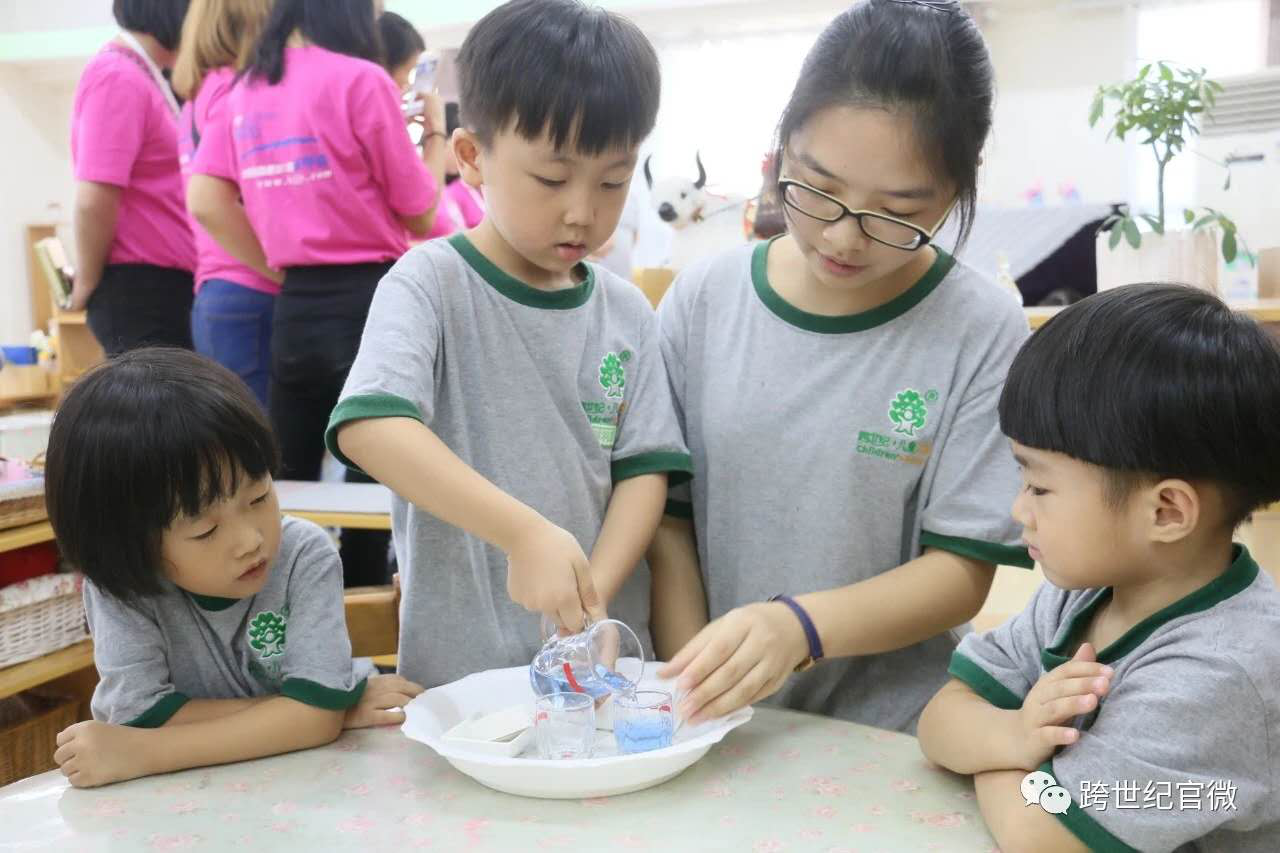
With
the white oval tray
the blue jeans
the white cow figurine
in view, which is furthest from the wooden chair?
the white cow figurine

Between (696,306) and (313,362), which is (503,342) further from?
(313,362)

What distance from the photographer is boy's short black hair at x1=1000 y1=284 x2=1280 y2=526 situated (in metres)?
0.83

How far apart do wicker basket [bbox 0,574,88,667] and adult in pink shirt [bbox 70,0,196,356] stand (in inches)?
28.0

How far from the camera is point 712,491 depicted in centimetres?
123

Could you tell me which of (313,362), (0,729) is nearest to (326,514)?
(313,362)

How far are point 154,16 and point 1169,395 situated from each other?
7.72 ft

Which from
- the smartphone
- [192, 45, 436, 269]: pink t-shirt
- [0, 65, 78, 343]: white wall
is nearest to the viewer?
[192, 45, 436, 269]: pink t-shirt

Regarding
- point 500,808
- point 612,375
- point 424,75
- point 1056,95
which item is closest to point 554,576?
point 500,808

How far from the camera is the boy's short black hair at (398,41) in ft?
8.57

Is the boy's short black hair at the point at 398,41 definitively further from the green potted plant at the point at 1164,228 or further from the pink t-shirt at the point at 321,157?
the green potted plant at the point at 1164,228

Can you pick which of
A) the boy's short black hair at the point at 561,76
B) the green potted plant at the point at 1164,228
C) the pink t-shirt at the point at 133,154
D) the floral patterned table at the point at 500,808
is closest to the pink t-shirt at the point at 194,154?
the pink t-shirt at the point at 133,154

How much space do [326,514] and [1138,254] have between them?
1.90 metres

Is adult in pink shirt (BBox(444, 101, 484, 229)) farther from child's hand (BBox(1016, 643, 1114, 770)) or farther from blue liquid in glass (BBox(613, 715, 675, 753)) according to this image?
child's hand (BBox(1016, 643, 1114, 770))

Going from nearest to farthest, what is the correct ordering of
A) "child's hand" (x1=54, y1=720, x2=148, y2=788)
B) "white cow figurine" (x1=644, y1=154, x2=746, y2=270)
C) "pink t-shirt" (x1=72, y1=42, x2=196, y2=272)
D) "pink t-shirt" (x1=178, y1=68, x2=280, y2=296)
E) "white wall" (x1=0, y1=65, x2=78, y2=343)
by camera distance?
1. "child's hand" (x1=54, y1=720, x2=148, y2=788)
2. "pink t-shirt" (x1=178, y1=68, x2=280, y2=296)
3. "pink t-shirt" (x1=72, y1=42, x2=196, y2=272)
4. "white cow figurine" (x1=644, y1=154, x2=746, y2=270)
5. "white wall" (x1=0, y1=65, x2=78, y2=343)
